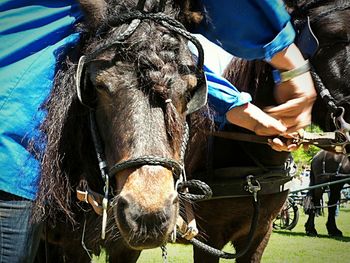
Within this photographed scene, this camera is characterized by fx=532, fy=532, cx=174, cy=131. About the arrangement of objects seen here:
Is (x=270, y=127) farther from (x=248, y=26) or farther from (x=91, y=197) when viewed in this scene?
(x=91, y=197)

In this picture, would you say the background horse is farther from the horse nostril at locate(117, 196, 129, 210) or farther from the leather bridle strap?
the horse nostril at locate(117, 196, 129, 210)

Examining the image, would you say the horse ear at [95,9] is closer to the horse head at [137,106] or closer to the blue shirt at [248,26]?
the horse head at [137,106]

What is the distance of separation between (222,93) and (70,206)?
3.03 feet

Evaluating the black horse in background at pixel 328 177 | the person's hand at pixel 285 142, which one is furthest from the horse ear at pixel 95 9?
the black horse in background at pixel 328 177

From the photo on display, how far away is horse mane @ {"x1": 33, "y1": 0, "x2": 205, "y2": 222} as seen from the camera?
6.42ft

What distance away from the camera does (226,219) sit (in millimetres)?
3477

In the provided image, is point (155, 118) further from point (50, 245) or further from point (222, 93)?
point (50, 245)

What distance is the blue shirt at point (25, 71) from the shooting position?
2059 mm

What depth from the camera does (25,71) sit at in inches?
83.2

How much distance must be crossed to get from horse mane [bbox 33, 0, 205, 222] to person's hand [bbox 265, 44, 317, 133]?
0.58 meters

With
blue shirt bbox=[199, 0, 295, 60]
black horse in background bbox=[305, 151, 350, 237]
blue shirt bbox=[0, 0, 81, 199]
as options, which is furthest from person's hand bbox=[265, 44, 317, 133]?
black horse in background bbox=[305, 151, 350, 237]

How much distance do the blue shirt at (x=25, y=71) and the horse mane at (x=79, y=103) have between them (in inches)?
2.0

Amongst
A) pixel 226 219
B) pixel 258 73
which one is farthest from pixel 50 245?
pixel 258 73

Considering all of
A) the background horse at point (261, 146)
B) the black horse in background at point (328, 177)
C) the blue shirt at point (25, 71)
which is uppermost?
the blue shirt at point (25, 71)
